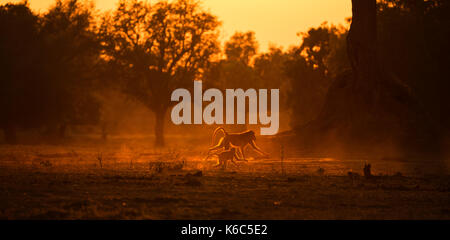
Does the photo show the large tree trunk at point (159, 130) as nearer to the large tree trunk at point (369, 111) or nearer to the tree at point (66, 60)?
the tree at point (66, 60)

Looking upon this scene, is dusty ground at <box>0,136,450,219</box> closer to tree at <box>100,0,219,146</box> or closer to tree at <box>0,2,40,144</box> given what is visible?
tree at <box>0,2,40,144</box>

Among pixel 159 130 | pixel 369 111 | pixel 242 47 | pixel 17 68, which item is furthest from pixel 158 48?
pixel 242 47

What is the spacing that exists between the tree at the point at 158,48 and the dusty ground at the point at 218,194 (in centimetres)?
3110

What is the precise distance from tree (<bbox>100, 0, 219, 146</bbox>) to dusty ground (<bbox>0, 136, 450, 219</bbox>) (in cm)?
3110

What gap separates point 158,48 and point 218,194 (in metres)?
38.7

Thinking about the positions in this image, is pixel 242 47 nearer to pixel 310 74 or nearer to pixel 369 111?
pixel 310 74

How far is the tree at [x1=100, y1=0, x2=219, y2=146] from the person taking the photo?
48.6 m

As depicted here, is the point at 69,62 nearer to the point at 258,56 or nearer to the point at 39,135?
the point at 39,135

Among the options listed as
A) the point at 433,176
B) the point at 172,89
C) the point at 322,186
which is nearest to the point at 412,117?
the point at 433,176

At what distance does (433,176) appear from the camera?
16688 millimetres

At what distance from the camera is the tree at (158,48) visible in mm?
48562

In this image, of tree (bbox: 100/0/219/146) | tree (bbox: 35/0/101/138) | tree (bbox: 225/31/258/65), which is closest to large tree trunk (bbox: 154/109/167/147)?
tree (bbox: 100/0/219/146)

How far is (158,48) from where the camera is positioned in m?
49.9
